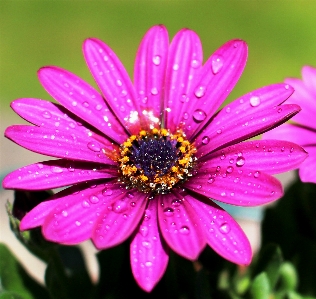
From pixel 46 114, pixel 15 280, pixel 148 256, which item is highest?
pixel 46 114

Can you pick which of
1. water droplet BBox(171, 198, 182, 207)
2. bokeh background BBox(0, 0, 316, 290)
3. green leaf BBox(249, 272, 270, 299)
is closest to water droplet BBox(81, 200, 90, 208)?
water droplet BBox(171, 198, 182, 207)

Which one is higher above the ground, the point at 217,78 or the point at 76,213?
the point at 217,78

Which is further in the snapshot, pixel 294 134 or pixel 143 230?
pixel 294 134

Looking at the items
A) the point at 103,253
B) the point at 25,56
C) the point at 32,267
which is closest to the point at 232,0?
the point at 25,56

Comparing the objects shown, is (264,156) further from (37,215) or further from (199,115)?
(37,215)

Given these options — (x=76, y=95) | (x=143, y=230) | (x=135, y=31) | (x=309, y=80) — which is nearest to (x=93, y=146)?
(x=76, y=95)

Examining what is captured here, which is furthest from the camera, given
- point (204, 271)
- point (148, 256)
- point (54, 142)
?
point (204, 271)

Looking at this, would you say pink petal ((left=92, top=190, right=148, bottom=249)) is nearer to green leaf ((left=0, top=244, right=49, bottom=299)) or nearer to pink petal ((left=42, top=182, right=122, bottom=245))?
pink petal ((left=42, top=182, right=122, bottom=245))
